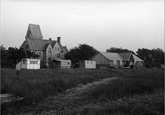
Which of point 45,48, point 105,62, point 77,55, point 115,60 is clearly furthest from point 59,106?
A: point 77,55

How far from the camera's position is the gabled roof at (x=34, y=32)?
5906cm

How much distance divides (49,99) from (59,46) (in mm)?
45016

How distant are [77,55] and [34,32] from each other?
16.5m

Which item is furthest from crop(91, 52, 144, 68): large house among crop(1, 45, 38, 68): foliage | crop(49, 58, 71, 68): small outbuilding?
crop(1, 45, 38, 68): foliage

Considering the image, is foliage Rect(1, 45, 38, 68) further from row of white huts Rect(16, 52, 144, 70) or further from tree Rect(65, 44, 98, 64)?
tree Rect(65, 44, 98, 64)

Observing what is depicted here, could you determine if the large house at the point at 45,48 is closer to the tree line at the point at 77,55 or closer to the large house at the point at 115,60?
the tree line at the point at 77,55

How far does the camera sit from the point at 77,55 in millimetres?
54469

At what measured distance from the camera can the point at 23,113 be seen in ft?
22.2

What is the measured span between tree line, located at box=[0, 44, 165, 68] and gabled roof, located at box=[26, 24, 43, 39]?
1165 cm

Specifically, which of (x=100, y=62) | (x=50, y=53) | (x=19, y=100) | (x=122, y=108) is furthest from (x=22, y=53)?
(x=122, y=108)

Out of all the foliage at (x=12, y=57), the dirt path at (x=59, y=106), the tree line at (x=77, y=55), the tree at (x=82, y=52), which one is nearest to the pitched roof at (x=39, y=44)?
the tree line at (x=77, y=55)

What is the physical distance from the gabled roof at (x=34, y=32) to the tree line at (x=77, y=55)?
11651 millimetres

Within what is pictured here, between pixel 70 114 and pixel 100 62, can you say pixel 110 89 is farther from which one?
pixel 100 62

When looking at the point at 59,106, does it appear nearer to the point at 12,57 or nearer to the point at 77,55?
the point at 12,57
